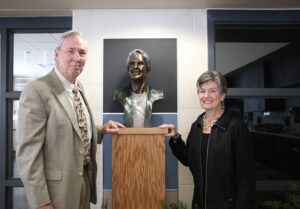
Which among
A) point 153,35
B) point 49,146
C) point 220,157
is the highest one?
point 153,35

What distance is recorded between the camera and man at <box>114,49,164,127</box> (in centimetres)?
195

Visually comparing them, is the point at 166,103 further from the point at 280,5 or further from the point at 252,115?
the point at 280,5

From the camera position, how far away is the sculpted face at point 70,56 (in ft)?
4.72

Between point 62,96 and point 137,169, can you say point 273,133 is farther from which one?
point 62,96

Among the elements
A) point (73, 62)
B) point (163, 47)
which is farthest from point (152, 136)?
point (163, 47)

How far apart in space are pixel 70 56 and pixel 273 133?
264cm

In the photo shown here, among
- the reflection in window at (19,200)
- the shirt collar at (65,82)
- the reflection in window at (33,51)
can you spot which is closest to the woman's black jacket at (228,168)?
the shirt collar at (65,82)

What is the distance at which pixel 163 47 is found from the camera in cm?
239

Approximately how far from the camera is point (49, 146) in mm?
1322

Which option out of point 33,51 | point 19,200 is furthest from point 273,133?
point 33,51

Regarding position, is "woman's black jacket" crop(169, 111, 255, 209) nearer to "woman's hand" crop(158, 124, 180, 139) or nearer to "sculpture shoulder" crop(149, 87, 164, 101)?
Answer: "woman's hand" crop(158, 124, 180, 139)

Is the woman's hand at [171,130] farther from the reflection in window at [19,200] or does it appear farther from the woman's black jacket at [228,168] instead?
the reflection in window at [19,200]

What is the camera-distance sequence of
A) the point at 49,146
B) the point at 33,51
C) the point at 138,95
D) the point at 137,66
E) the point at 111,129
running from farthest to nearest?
the point at 33,51 < the point at 138,95 < the point at 137,66 < the point at 111,129 < the point at 49,146

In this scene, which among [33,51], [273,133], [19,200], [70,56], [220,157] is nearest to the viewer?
[70,56]
